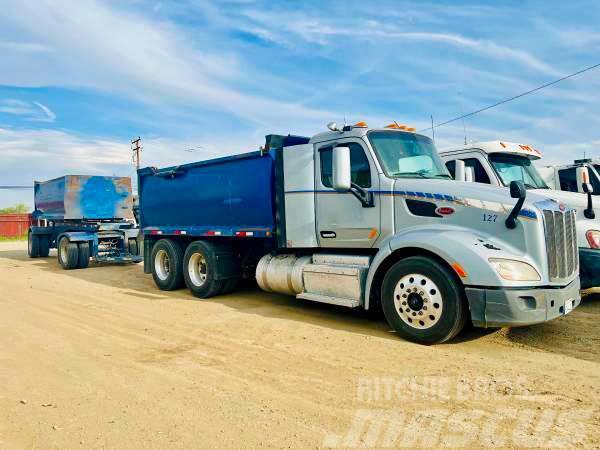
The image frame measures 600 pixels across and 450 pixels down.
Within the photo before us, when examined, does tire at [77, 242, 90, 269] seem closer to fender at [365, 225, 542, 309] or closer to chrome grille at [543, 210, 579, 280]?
fender at [365, 225, 542, 309]

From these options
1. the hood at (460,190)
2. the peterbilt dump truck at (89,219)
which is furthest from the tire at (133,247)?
the hood at (460,190)

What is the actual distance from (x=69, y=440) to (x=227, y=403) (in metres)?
1.16

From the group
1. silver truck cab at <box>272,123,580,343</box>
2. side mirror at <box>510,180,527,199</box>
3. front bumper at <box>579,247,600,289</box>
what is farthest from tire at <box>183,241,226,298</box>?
front bumper at <box>579,247,600,289</box>

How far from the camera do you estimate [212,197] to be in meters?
8.84

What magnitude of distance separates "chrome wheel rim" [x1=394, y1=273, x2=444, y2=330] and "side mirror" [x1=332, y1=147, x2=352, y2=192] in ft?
4.67

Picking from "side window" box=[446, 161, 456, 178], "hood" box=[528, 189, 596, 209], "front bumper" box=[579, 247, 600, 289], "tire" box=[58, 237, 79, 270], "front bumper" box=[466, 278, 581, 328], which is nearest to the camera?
"front bumper" box=[466, 278, 581, 328]

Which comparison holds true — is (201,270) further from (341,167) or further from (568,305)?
(568,305)

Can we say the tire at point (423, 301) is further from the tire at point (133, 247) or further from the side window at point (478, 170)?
the tire at point (133, 247)

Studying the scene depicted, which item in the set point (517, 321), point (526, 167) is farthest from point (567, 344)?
point (526, 167)

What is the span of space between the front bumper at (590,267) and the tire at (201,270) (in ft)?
19.3

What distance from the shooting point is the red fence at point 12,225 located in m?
42.8

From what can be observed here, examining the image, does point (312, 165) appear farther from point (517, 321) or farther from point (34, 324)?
point (34, 324)

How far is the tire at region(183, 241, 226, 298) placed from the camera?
8.78 meters

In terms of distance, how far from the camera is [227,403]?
3885 millimetres
